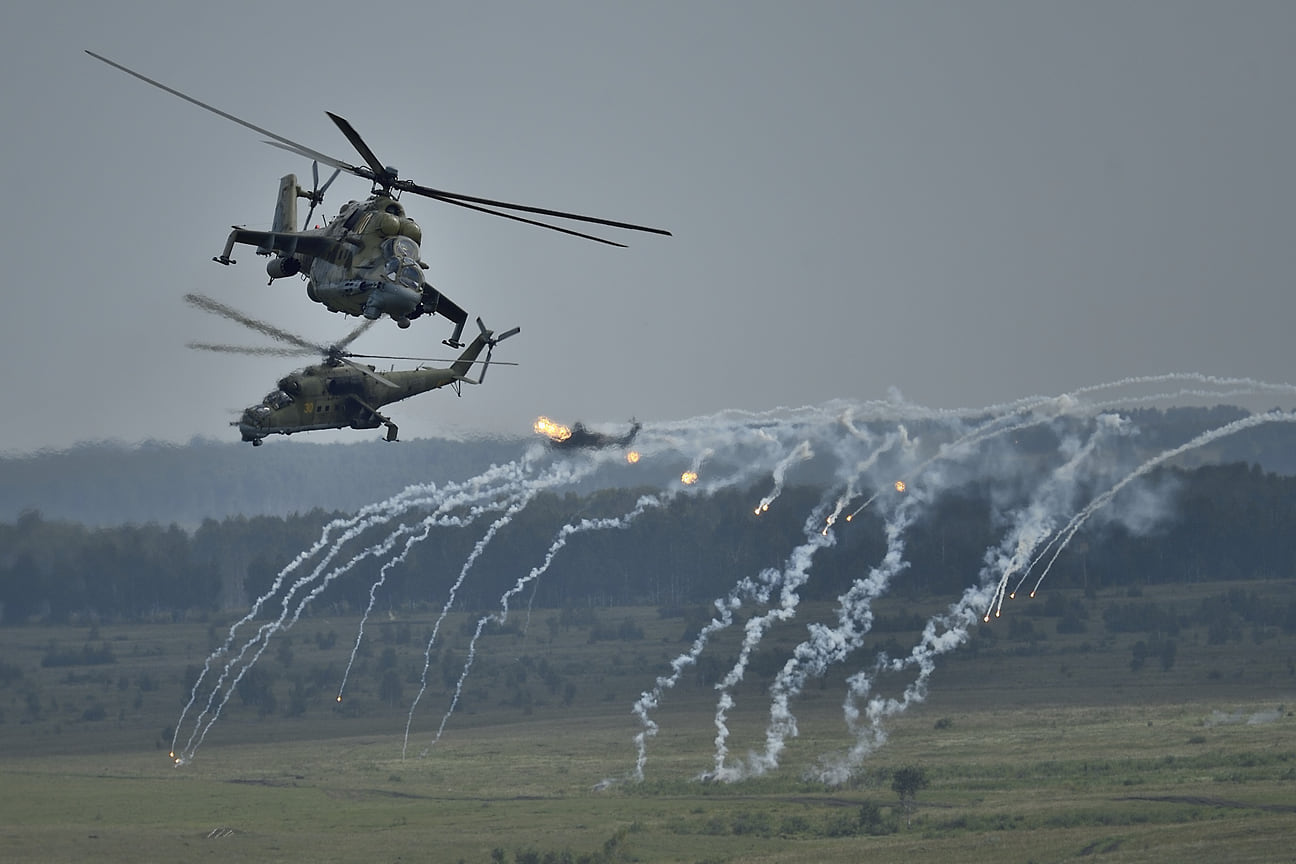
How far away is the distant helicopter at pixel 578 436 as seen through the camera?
104 m

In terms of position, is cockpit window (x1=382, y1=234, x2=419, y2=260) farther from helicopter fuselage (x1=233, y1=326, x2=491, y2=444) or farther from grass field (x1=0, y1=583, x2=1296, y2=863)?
grass field (x1=0, y1=583, x2=1296, y2=863)

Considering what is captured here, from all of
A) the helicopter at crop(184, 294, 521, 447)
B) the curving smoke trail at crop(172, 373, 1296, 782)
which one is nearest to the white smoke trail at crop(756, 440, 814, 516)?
the curving smoke trail at crop(172, 373, 1296, 782)

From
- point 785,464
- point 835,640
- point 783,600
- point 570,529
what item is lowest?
point 835,640

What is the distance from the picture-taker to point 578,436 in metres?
107

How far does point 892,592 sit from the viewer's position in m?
172

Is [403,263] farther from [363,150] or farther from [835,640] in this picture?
[835,640]

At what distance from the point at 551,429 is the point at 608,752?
29767 mm

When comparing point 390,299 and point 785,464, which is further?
point 785,464

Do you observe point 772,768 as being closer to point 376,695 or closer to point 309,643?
point 376,695

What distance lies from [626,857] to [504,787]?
2585cm

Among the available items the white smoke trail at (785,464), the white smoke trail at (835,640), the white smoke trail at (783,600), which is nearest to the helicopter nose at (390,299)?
the white smoke trail at (835,640)

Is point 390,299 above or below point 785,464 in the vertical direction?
below

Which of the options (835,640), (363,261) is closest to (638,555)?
(835,640)

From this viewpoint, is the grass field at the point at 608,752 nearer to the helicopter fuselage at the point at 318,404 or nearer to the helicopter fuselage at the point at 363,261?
the helicopter fuselage at the point at 318,404
